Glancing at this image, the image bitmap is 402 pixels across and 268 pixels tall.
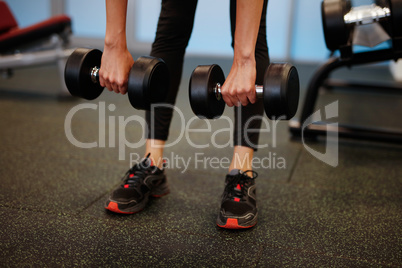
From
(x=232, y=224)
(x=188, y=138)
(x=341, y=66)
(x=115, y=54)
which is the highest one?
(x=115, y=54)

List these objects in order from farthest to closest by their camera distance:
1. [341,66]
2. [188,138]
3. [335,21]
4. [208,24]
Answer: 1. [208,24]
2. [188,138]
3. [341,66]
4. [335,21]

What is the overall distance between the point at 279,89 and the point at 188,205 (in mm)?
409

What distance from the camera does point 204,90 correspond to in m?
0.83

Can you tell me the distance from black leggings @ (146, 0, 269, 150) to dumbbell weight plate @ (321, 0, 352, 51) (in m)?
0.33

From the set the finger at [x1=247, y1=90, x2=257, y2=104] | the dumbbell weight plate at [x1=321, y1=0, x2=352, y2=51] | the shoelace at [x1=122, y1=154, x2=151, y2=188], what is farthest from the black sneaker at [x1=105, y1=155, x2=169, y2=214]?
the dumbbell weight plate at [x1=321, y1=0, x2=352, y2=51]

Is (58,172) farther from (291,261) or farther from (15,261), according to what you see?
(291,261)

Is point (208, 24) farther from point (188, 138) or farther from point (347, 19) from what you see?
point (347, 19)

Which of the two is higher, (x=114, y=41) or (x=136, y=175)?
(x=114, y=41)

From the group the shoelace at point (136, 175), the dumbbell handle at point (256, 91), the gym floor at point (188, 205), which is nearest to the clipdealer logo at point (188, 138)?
the gym floor at point (188, 205)

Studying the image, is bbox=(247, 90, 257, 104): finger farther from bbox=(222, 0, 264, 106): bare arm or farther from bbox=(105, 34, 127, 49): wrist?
bbox=(105, 34, 127, 49): wrist

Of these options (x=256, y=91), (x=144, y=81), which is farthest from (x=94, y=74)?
(x=256, y=91)

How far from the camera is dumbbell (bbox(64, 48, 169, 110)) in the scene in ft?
2.76

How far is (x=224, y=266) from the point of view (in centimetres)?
76

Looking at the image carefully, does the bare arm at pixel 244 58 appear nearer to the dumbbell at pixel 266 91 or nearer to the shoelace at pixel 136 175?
the dumbbell at pixel 266 91
